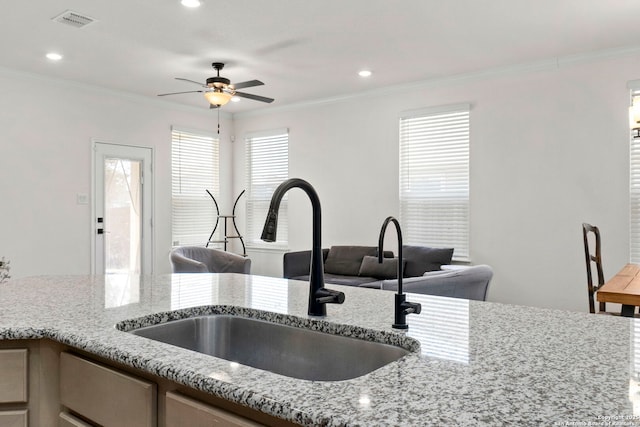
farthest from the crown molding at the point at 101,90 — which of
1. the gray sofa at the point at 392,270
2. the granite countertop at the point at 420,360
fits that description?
the granite countertop at the point at 420,360

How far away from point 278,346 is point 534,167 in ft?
14.4

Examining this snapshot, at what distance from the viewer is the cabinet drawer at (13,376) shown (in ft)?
4.39

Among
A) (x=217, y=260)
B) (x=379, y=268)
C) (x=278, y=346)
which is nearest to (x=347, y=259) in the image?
(x=379, y=268)

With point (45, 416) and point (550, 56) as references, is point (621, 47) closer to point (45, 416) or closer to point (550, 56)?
point (550, 56)

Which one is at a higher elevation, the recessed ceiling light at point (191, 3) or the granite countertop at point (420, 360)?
the recessed ceiling light at point (191, 3)

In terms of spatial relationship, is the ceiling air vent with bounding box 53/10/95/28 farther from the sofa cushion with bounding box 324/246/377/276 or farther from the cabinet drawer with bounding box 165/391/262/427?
the cabinet drawer with bounding box 165/391/262/427

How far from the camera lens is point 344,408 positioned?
78cm

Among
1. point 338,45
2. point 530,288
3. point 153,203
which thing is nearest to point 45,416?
point 338,45

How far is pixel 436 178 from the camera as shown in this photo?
18.9ft

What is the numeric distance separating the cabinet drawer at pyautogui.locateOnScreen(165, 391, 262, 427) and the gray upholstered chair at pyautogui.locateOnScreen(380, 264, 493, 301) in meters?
2.54

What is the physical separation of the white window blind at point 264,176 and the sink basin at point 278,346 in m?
5.52

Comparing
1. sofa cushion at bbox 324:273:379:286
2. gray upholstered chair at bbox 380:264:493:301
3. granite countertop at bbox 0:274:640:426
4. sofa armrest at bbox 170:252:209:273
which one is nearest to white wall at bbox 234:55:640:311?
sofa cushion at bbox 324:273:379:286

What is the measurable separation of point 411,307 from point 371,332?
12 cm

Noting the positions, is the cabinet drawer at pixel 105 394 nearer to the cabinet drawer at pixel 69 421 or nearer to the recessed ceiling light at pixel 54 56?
the cabinet drawer at pixel 69 421
